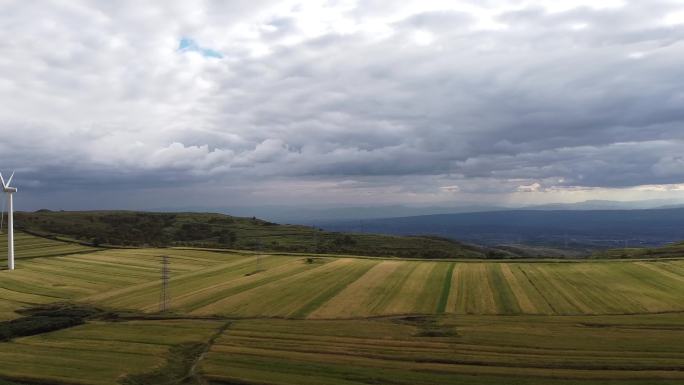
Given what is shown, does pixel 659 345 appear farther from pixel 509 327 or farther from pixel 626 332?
pixel 509 327

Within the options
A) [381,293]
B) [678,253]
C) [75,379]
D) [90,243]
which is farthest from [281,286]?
[678,253]

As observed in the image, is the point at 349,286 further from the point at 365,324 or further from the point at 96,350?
the point at 96,350

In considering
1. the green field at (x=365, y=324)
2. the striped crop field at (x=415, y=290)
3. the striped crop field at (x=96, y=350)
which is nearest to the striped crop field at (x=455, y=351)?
the green field at (x=365, y=324)

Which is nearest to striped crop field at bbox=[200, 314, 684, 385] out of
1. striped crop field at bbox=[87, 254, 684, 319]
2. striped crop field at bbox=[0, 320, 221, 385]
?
striped crop field at bbox=[0, 320, 221, 385]

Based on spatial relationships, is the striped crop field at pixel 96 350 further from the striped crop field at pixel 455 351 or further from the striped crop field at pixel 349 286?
the striped crop field at pixel 349 286

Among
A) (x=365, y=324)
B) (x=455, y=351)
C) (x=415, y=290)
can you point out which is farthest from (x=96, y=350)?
(x=415, y=290)

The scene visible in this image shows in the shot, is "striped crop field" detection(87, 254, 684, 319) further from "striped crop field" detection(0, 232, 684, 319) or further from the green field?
the green field
